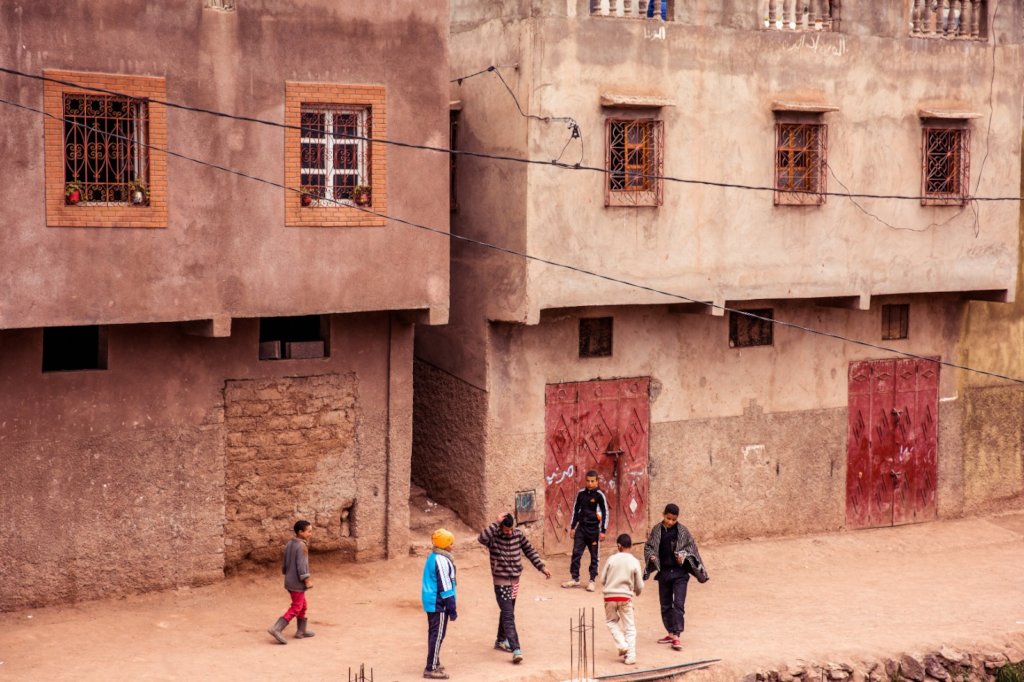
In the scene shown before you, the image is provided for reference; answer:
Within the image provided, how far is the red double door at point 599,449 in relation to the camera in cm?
1823

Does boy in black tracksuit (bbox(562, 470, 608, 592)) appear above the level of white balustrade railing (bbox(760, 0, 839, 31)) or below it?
below

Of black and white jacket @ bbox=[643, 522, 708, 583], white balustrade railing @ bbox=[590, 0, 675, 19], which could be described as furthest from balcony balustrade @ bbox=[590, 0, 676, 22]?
black and white jacket @ bbox=[643, 522, 708, 583]

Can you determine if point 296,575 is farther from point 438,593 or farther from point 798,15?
point 798,15

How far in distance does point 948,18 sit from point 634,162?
201 inches

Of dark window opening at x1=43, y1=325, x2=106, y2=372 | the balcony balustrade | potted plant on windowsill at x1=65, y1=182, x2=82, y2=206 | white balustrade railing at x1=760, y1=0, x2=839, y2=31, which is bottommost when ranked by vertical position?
dark window opening at x1=43, y1=325, x2=106, y2=372

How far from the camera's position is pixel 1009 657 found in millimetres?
15930

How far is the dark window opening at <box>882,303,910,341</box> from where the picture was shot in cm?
2042

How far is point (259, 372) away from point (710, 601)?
551 cm

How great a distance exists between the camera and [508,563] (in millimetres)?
14094

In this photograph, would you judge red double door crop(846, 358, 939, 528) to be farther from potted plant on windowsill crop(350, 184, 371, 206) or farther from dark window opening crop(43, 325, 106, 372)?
dark window opening crop(43, 325, 106, 372)

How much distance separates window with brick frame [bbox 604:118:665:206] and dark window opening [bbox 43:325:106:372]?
5883 mm

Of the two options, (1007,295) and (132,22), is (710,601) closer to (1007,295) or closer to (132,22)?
(1007,295)

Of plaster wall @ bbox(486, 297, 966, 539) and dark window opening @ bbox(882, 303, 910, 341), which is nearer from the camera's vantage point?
plaster wall @ bbox(486, 297, 966, 539)

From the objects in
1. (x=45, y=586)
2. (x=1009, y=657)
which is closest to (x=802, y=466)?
(x=1009, y=657)
